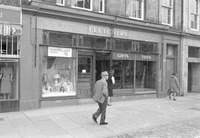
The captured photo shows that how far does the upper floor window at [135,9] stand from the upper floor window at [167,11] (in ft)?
7.50

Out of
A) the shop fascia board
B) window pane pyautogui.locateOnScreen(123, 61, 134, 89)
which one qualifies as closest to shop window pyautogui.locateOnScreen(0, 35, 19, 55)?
the shop fascia board

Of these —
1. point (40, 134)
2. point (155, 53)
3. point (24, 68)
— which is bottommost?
point (40, 134)

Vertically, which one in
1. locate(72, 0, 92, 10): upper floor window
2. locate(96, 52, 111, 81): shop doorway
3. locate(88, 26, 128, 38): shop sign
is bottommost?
locate(96, 52, 111, 81): shop doorway

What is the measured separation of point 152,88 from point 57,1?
8487mm

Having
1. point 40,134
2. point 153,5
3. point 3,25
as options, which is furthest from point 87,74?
point 153,5

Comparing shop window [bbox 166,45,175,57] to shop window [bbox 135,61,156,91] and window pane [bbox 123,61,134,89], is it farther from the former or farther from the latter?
window pane [bbox 123,61,134,89]

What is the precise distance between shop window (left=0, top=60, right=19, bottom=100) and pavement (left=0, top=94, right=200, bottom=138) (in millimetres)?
1031

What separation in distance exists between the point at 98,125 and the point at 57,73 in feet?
14.9

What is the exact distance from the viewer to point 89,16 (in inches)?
424

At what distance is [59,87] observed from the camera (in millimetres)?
10688

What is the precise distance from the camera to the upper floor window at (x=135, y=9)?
12926 mm

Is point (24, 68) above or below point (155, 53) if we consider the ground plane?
below

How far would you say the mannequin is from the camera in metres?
9.18

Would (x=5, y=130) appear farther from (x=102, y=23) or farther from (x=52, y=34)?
(x=102, y=23)
